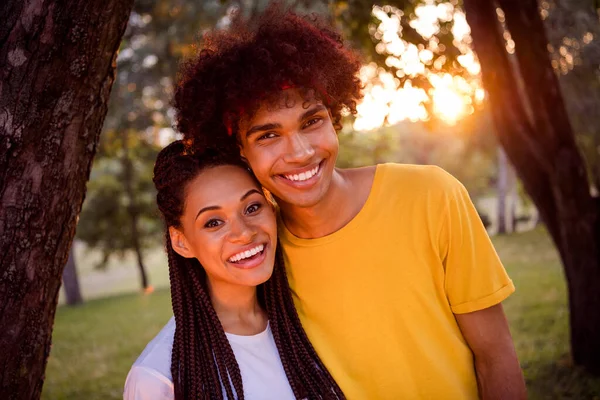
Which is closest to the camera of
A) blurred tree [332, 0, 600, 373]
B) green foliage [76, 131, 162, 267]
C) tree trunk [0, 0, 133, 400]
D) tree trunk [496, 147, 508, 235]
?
tree trunk [0, 0, 133, 400]

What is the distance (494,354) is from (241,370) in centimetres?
120

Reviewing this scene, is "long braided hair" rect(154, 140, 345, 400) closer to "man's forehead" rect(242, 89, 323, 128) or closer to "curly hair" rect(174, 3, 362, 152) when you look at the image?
"curly hair" rect(174, 3, 362, 152)

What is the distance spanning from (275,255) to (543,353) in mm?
5411

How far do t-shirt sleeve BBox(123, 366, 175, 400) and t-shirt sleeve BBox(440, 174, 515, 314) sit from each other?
4.53ft

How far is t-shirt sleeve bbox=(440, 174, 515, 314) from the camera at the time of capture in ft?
8.98

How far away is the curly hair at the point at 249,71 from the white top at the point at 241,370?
0.97 metres

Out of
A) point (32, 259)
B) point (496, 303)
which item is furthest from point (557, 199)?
point (32, 259)

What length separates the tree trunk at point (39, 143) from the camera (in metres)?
2.39

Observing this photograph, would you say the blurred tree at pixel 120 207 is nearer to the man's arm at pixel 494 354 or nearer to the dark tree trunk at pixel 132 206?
the dark tree trunk at pixel 132 206

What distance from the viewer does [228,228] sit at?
2805 mm

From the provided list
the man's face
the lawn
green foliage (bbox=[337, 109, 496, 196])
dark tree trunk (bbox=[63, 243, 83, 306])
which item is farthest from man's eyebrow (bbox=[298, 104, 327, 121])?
dark tree trunk (bbox=[63, 243, 83, 306])

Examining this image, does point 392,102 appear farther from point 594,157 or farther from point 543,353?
point 594,157

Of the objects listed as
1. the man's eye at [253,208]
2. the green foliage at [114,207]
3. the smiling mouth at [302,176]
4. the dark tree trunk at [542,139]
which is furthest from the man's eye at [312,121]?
the green foliage at [114,207]

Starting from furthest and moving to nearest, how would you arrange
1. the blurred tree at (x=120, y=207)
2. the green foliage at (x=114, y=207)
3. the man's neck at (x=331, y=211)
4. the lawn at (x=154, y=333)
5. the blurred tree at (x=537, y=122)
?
1. the green foliage at (x=114, y=207)
2. the blurred tree at (x=120, y=207)
3. the lawn at (x=154, y=333)
4. the blurred tree at (x=537, y=122)
5. the man's neck at (x=331, y=211)
